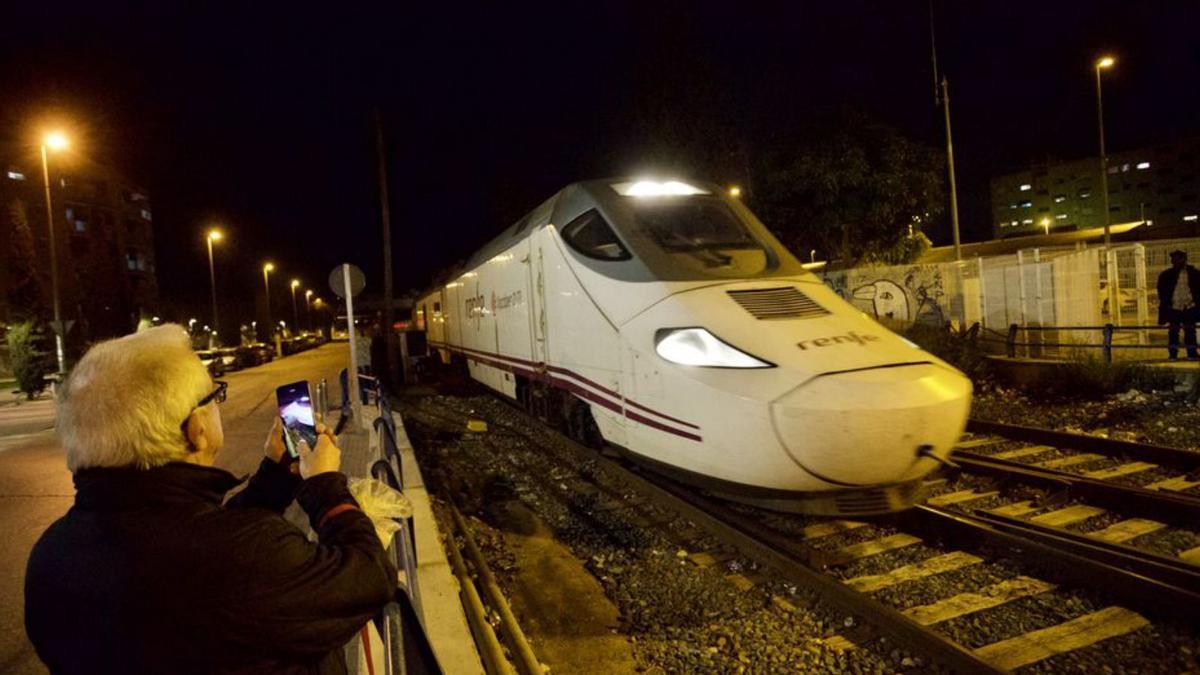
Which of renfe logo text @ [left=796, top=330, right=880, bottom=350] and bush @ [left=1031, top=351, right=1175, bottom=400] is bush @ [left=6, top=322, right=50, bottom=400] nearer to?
renfe logo text @ [left=796, top=330, right=880, bottom=350]

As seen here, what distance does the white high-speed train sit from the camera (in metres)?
4.55

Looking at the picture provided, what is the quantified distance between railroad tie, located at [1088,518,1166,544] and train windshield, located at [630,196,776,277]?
327cm

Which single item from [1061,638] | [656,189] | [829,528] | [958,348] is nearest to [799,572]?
[829,528]

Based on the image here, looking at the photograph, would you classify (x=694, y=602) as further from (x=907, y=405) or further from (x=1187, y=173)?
(x=1187, y=173)

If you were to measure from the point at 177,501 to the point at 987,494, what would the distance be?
6.57 meters

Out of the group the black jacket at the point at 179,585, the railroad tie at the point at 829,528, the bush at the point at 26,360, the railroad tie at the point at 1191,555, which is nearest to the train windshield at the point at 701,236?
the railroad tie at the point at 829,528

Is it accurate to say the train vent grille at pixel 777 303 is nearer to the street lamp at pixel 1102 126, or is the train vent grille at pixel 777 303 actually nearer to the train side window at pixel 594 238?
the train side window at pixel 594 238

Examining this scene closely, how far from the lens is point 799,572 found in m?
4.66

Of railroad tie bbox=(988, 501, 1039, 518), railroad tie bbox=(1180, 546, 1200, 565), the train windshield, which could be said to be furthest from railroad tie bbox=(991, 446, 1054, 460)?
the train windshield

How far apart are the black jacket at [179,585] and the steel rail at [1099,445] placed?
8.07 meters

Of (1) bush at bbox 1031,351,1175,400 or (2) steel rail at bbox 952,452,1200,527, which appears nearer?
(2) steel rail at bbox 952,452,1200,527

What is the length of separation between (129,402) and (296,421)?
77cm

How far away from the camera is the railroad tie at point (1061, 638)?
371cm

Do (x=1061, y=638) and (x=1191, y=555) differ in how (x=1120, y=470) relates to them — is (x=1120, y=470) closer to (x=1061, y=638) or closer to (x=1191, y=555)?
→ (x=1191, y=555)
